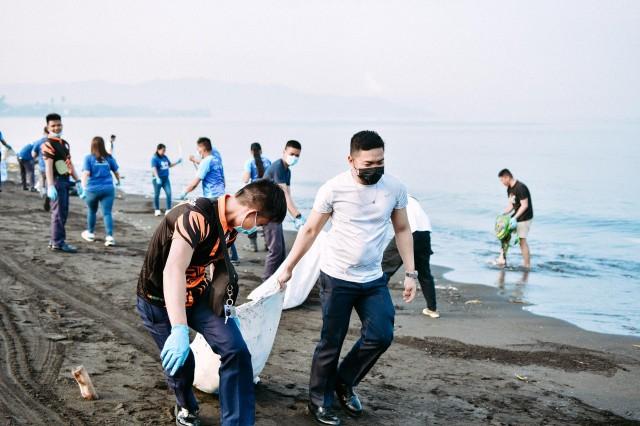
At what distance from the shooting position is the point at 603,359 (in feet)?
22.0

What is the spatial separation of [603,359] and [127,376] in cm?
446

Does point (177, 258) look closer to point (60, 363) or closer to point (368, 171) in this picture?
point (368, 171)

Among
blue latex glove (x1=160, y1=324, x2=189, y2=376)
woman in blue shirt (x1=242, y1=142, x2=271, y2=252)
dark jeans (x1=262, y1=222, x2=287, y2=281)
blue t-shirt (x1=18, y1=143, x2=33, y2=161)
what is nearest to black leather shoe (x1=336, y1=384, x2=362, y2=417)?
blue latex glove (x1=160, y1=324, x2=189, y2=376)

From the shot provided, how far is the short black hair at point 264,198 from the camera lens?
3.78m

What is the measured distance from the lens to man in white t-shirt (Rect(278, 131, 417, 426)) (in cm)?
464

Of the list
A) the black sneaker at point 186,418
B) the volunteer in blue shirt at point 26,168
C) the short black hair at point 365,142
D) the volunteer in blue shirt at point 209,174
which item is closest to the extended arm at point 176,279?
the black sneaker at point 186,418

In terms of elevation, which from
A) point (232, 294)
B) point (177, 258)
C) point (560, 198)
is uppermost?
point (177, 258)

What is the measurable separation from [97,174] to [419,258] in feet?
16.8

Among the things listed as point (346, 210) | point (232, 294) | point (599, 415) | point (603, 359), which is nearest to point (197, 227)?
point (232, 294)

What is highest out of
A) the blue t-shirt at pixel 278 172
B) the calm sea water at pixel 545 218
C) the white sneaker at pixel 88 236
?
the blue t-shirt at pixel 278 172

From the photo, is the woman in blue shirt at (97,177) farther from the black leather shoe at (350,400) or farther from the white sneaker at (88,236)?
the black leather shoe at (350,400)

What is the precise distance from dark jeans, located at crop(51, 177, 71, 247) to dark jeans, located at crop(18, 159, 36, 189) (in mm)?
10061

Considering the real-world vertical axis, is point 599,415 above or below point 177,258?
below

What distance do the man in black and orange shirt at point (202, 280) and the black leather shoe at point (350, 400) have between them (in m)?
1.12
